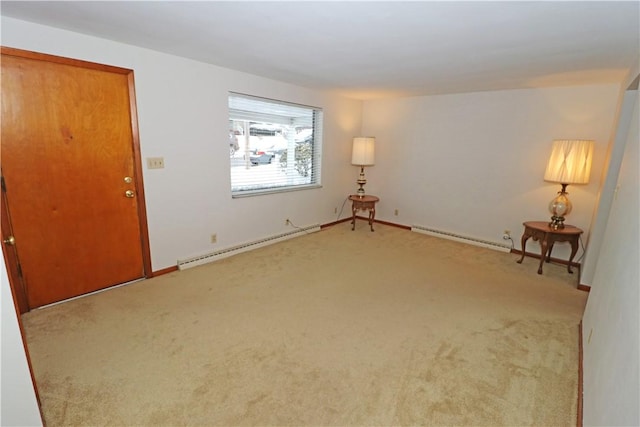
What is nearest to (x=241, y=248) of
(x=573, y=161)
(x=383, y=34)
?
(x=383, y=34)

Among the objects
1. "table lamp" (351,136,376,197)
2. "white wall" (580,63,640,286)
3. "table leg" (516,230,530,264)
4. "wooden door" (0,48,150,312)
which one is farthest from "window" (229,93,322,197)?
"white wall" (580,63,640,286)

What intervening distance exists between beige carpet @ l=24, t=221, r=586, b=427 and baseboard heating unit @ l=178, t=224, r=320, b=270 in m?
0.16

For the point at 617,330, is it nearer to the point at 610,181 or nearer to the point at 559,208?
the point at 610,181

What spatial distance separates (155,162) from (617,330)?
11.0ft

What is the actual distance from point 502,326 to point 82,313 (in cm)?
321

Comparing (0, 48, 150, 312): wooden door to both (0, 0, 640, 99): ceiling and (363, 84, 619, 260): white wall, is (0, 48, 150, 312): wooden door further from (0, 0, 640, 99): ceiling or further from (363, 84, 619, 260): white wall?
(363, 84, 619, 260): white wall

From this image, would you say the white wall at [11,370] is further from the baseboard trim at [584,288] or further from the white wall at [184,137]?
the baseboard trim at [584,288]

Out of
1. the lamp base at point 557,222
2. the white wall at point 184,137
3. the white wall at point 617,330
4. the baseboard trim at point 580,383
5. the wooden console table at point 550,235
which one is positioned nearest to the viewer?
the white wall at point 617,330

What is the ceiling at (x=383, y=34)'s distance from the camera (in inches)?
66.1

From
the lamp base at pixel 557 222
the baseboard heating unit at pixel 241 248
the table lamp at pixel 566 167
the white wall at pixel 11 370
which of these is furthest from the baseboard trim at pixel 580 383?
the baseboard heating unit at pixel 241 248

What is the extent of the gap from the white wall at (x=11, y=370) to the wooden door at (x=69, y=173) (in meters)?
1.54

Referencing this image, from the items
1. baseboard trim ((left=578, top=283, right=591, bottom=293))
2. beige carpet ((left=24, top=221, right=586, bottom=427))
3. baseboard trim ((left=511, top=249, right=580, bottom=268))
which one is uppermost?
baseboard trim ((left=511, top=249, right=580, bottom=268))

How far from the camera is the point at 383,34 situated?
6.70 ft

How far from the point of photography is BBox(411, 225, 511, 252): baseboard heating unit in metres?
3.97
